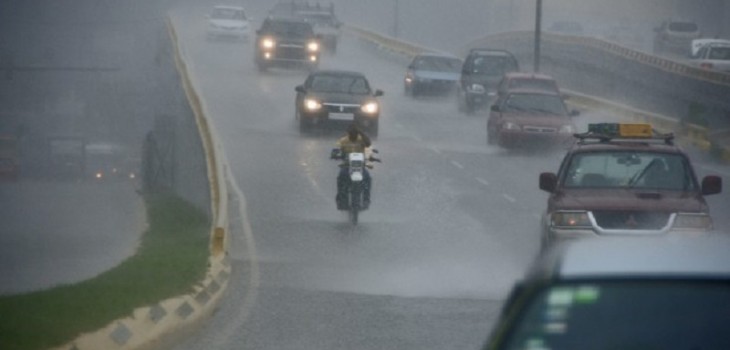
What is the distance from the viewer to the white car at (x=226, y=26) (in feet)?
233

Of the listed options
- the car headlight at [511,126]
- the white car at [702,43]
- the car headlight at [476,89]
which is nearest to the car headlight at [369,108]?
the car headlight at [511,126]

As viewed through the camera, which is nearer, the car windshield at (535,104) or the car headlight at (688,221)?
the car headlight at (688,221)

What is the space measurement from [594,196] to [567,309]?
1134 cm

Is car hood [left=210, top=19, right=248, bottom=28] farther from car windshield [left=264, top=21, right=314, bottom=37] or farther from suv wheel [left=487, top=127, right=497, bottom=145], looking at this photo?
suv wheel [left=487, top=127, right=497, bottom=145]

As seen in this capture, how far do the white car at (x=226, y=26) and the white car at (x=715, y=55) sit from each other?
895 inches

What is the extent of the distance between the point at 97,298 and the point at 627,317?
30.6 ft

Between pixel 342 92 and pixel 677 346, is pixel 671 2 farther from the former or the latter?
pixel 677 346

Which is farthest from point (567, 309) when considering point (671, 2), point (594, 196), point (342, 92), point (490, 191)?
point (671, 2)

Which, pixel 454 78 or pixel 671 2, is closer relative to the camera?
pixel 454 78

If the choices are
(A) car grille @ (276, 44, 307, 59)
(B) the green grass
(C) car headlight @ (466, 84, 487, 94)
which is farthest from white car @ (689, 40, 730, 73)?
(B) the green grass

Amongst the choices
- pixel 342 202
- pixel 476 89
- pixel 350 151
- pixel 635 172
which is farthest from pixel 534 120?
pixel 635 172

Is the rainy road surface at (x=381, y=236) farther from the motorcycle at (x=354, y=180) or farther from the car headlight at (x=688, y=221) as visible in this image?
the car headlight at (x=688, y=221)

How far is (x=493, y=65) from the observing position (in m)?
48.6

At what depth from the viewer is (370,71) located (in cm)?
6456
